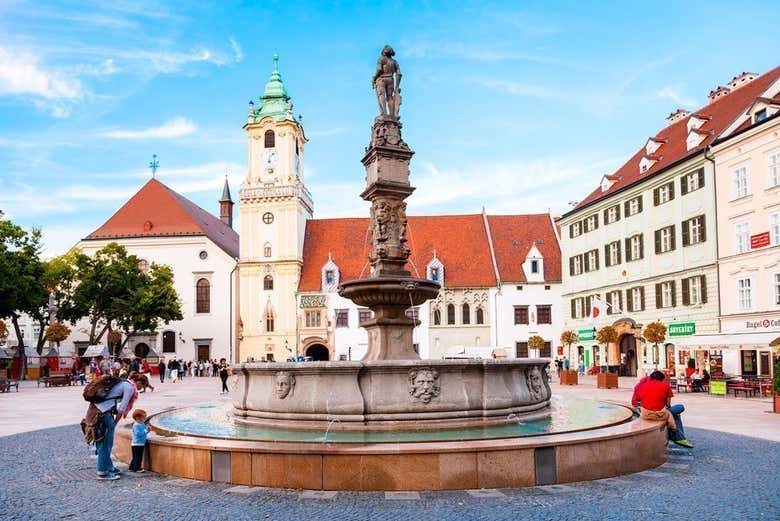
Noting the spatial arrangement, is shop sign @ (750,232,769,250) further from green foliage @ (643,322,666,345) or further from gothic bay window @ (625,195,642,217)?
gothic bay window @ (625,195,642,217)

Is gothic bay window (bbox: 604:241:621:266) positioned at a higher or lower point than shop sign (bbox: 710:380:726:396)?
higher

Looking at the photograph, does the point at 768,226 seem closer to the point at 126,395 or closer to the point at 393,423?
the point at 393,423

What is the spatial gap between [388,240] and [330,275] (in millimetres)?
44121

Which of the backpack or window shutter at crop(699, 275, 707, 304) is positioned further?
window shutter at crop(699, 275, 707, 304)

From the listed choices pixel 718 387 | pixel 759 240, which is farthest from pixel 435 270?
pixel 718 387

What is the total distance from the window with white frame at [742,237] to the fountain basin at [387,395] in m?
24.0

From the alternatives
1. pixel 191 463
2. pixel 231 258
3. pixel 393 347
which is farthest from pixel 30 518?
pixel 231 258

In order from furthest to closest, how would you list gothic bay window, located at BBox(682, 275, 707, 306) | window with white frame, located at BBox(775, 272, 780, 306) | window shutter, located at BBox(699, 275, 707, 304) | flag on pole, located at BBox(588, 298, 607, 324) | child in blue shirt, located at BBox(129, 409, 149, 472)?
flag on pole, located at BBox(588, 298, 607, 324) < gothic bay window, located at BBox(682, 275, 707, 306) < window shutter, located at BBox(699, 275, 707, 304) < window with white frame, located at BBox(775, 272, 780, 306) < child in blue shirt, located at BBox(129, 409, 149, 472)

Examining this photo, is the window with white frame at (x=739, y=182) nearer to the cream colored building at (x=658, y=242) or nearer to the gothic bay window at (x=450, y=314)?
the cream colored building at (x=658, y=242)

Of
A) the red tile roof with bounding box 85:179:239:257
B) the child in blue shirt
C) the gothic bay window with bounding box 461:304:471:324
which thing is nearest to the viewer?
the child in blue shirt

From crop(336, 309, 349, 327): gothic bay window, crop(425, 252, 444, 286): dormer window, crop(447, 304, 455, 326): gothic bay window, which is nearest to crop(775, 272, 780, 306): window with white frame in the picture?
crop(447, 304, 455, 326): gothic bay window

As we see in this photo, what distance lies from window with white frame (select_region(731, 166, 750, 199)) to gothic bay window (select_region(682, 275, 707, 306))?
4315 millimetres

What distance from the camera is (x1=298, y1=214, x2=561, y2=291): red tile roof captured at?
57344mm

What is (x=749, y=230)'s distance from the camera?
3175cm
